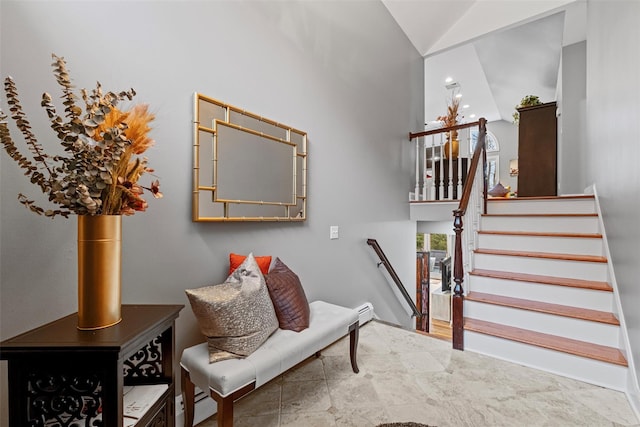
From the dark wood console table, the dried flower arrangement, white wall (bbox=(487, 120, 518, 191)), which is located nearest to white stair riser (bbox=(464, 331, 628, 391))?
the dark wood console table

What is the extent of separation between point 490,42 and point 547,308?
4.96 metres

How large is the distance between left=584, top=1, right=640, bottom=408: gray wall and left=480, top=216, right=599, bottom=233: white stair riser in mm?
208

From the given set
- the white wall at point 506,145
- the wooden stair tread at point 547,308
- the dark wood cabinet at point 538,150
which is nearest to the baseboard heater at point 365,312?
the wooden stair tread at point 547,308

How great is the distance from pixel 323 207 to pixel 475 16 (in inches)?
153

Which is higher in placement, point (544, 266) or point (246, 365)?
point (544, 266)

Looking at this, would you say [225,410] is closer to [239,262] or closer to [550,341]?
[239,262]

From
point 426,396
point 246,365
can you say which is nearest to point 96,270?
point 246,365

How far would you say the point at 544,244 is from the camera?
115 inches

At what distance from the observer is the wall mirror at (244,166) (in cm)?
170

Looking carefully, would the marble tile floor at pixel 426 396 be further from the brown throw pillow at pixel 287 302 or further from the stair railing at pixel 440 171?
the stair railing at pixel 440 171

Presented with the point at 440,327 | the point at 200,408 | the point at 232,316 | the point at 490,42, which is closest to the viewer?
the point at 232,316

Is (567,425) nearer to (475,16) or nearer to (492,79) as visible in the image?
(475,16)

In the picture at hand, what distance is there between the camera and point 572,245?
9.20 ft

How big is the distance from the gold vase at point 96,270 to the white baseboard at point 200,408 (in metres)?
0.90
